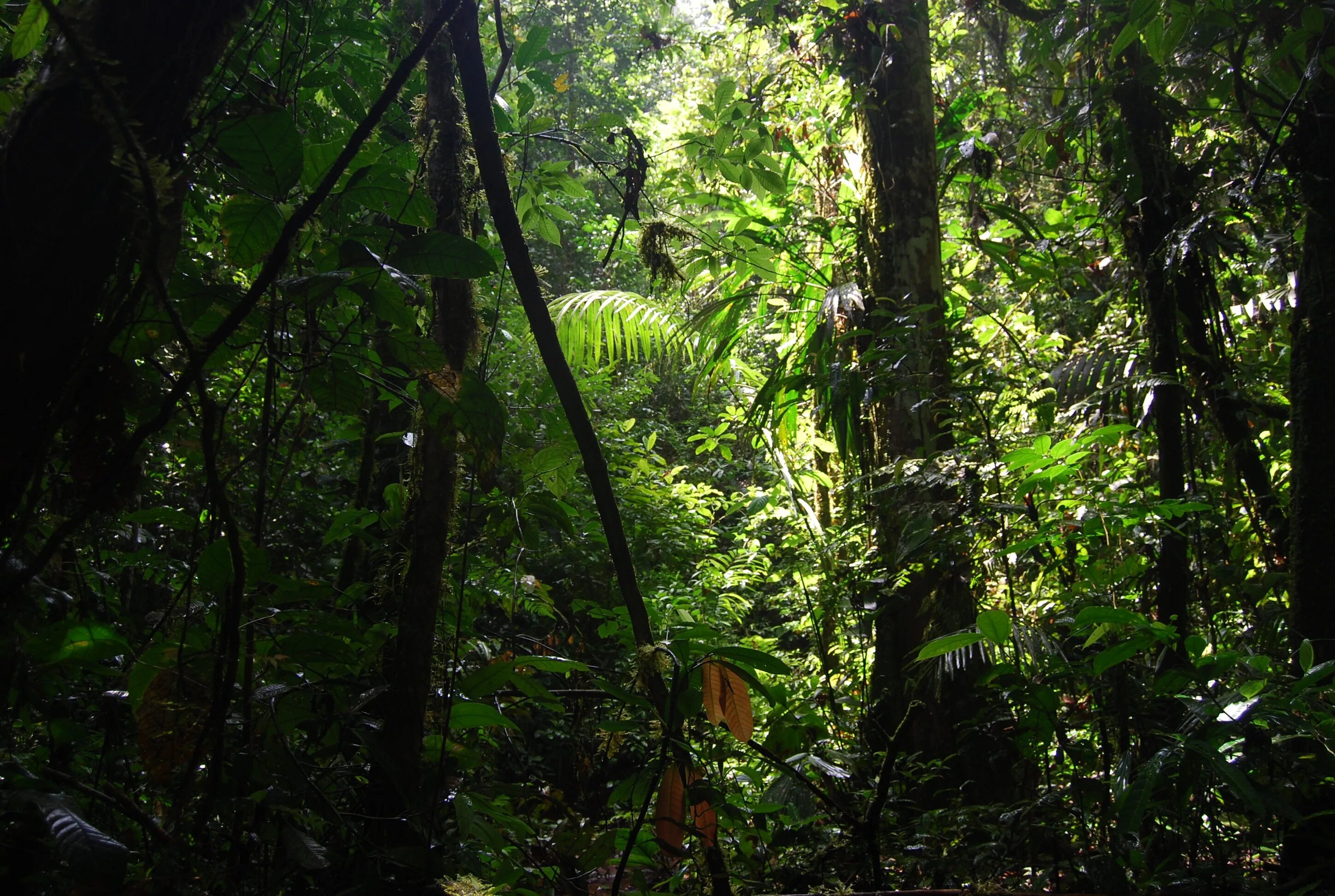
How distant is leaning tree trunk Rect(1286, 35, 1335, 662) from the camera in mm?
1784

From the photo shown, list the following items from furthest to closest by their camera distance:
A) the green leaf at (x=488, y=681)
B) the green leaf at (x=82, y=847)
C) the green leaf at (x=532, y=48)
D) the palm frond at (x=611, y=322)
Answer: the palm frond at (x=611, y=322), the green leaf at (x=532, y=48), the green leaf at (x=488, y=681), the green leaf at (x=82, y=847)

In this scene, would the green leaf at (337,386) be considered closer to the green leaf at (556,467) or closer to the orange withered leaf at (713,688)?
the green leaf at (556,467)

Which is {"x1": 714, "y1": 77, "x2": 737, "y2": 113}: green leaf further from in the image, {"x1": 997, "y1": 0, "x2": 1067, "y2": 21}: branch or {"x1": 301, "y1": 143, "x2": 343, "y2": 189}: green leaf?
{"x1": 997, "y1": 0, "x2": 1067, "y2": 21}: branch

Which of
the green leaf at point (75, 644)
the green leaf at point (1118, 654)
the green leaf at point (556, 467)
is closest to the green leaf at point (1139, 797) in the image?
the green leaf at point (1118, 654)

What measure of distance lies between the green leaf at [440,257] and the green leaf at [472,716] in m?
0.63

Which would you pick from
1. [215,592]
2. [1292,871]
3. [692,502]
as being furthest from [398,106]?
[692,502]

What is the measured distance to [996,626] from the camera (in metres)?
1.42

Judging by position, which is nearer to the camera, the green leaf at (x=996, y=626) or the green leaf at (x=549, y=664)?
the green leaf at (x=549, y=664)

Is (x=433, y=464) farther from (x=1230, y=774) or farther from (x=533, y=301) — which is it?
(x=1230, y=774)

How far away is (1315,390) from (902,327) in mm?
950

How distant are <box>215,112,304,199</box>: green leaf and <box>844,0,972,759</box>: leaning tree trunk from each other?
59.9 inches

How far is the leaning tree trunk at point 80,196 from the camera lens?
800mm

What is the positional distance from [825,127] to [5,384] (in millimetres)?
3389

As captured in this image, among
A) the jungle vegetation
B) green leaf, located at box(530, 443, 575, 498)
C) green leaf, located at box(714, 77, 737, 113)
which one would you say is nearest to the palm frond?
the jungle vegetation
